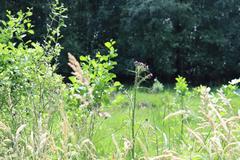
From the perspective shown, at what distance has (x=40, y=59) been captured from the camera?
128 inches

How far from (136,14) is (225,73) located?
3.55 m

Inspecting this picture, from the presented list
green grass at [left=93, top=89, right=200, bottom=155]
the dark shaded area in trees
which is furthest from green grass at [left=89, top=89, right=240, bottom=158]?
the dark shaded area in trees

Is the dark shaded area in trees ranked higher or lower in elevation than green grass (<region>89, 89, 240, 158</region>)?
higher

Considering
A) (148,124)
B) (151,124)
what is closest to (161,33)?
(151,124)

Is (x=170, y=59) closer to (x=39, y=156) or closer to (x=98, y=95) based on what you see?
(x=98, y=95)

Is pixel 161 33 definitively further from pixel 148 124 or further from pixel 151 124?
pixel 148 124

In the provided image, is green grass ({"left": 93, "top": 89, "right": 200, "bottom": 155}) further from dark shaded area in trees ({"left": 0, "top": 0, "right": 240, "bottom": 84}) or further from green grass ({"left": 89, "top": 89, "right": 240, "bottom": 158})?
dark shaded area in trees ({"left": 0, "top": 0, "right": 240, "bottom": 84})

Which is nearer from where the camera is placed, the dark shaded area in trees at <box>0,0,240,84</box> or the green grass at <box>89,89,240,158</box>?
the green grass at <box>89,89,240,158</box>

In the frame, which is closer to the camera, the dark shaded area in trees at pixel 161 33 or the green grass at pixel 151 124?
the green grass at pixel 151 124

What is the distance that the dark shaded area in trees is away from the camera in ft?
48.0

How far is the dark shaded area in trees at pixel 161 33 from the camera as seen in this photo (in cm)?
1463

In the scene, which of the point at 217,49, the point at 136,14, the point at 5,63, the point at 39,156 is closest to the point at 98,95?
the point at 5,63

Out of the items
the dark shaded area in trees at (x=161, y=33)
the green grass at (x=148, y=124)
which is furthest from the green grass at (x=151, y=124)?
the dark shaded area in trees at (x=161, y=33)

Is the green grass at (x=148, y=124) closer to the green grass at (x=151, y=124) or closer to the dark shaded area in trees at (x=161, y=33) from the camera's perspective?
the green grass at (x=151, y=124)
